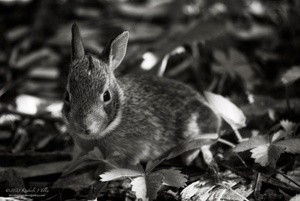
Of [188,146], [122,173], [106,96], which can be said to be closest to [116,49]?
[106,96]

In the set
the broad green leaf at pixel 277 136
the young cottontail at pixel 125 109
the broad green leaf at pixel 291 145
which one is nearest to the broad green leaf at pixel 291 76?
the young cottontail at pixel 125 109

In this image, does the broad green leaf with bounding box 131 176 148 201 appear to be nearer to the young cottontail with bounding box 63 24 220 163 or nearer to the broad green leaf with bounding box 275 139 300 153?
the young cottontail with bounding box 63 24 220 163

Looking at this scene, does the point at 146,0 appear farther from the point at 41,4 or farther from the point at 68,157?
the point at 68,157

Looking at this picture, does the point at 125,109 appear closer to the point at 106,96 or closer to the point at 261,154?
the point at 106,96

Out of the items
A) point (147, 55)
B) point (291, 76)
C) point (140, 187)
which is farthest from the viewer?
point (147, 55)

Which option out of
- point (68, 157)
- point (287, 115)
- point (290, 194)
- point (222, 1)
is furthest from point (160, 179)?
point (222, 1)

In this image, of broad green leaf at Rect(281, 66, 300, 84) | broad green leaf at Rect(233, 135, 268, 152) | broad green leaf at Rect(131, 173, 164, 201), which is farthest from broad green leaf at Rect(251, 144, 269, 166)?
broad green leaf at Rect(281, 66, 300, 84)

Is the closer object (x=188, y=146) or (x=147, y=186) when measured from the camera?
(x=147, y=186)
